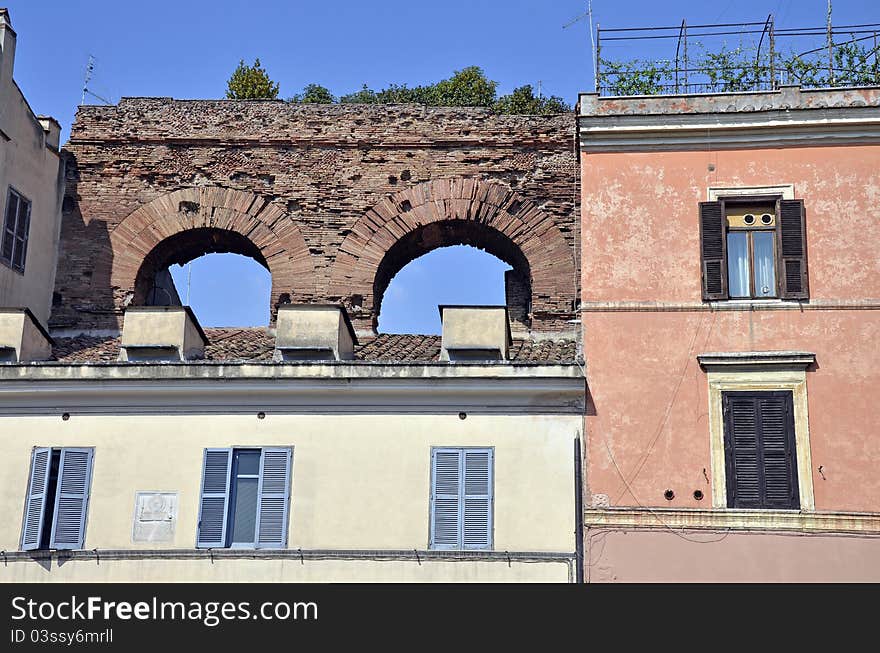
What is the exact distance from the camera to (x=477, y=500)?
15.1 m

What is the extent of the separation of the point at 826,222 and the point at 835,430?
8.17ft

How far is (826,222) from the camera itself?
15.9 metres

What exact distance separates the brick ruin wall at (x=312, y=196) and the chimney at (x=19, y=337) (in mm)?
3383

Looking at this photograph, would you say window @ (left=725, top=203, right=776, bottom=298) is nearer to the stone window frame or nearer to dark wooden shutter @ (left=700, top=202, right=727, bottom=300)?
dark wooden shutter @ (left=700, top=202, right=727, bottom=300)

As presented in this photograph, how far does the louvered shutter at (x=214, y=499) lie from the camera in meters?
15.1

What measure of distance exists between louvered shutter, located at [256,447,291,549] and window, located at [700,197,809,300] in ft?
16.9

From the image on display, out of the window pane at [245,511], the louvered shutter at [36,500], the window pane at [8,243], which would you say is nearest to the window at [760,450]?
the window pane at [245,511]

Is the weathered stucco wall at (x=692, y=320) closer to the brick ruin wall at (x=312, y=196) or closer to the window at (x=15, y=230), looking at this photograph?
the brick ruin wall at (x=312, y=196)

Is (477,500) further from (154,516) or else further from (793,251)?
(793,251)

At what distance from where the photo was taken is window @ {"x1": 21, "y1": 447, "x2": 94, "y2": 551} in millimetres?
15297

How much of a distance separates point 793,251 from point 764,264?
1.21ft

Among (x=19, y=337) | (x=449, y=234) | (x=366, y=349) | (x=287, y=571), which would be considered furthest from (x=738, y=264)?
(x=19, y=337)

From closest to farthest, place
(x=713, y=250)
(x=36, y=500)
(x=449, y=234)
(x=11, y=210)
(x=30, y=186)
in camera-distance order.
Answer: (x=36, y=500), (x=713, y=250), (x=11, y=210), (x=30, y=186), (x=449, y=234)
